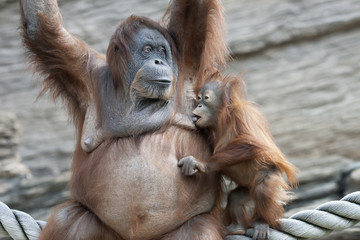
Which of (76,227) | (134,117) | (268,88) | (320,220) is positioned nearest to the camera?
(320,220)

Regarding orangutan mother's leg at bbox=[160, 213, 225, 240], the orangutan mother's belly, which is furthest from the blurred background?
the orangutan mother's belly

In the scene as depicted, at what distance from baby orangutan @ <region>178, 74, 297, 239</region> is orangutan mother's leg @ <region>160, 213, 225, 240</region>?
0.13 m

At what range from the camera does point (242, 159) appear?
13.0 feet

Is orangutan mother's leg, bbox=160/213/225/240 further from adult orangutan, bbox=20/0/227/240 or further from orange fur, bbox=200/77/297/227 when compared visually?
orange fur, bbox=200/77/297/227

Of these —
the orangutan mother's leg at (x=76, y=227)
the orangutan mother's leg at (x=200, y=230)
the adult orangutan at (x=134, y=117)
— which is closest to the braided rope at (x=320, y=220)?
the orangutan mother's leg at (x=200, y=230)

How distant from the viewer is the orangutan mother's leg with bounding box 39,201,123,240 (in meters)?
4.08

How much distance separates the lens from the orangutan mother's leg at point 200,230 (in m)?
3.93

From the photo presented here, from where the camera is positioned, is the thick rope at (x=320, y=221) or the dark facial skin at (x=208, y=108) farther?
the dark facial skin at (x=208, y=108)

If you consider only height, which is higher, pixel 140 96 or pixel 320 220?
pixel 140 96

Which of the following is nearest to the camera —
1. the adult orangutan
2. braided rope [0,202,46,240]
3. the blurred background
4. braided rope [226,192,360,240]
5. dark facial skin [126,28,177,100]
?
braided rope [226,192,360,240]

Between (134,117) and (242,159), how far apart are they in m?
0.87

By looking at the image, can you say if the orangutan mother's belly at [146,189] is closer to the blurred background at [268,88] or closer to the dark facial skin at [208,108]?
the dark facial skin at [208,108]

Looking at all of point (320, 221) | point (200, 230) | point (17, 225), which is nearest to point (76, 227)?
point (17, 225)

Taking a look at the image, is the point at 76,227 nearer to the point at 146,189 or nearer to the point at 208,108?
the point at 146,189
